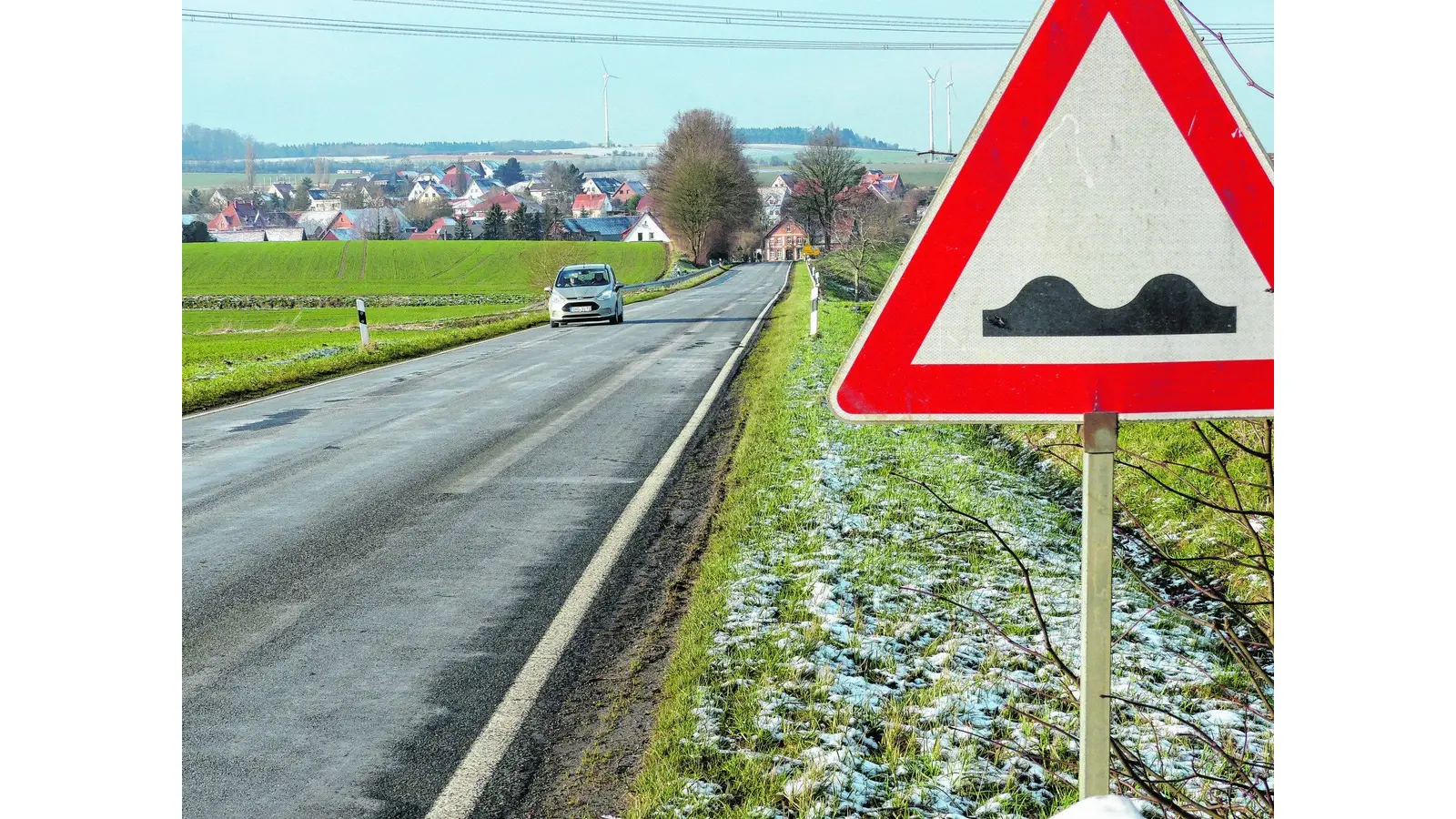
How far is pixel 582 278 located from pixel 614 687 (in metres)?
26.8

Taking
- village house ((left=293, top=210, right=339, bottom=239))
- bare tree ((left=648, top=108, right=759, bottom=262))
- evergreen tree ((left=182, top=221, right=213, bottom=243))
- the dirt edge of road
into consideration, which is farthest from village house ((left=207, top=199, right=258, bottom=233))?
the dirt edge of road

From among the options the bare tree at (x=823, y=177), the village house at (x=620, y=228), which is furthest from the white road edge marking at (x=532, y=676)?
the village house at (x=620, y=228)

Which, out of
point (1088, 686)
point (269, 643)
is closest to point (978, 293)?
point (1088, 686)

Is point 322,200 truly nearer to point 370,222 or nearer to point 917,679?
point 370,222

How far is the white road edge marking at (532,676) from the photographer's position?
344cm

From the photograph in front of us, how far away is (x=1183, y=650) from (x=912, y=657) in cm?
117

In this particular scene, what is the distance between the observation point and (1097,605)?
1.86 meters

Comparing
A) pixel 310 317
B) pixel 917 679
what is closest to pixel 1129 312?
pixel 917 679

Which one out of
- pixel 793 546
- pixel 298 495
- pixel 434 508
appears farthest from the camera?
pixel 298 495

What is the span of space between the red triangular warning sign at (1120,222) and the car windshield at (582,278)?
91.4 feet

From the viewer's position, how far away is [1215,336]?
196cm

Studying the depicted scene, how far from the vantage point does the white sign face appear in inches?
75.8
